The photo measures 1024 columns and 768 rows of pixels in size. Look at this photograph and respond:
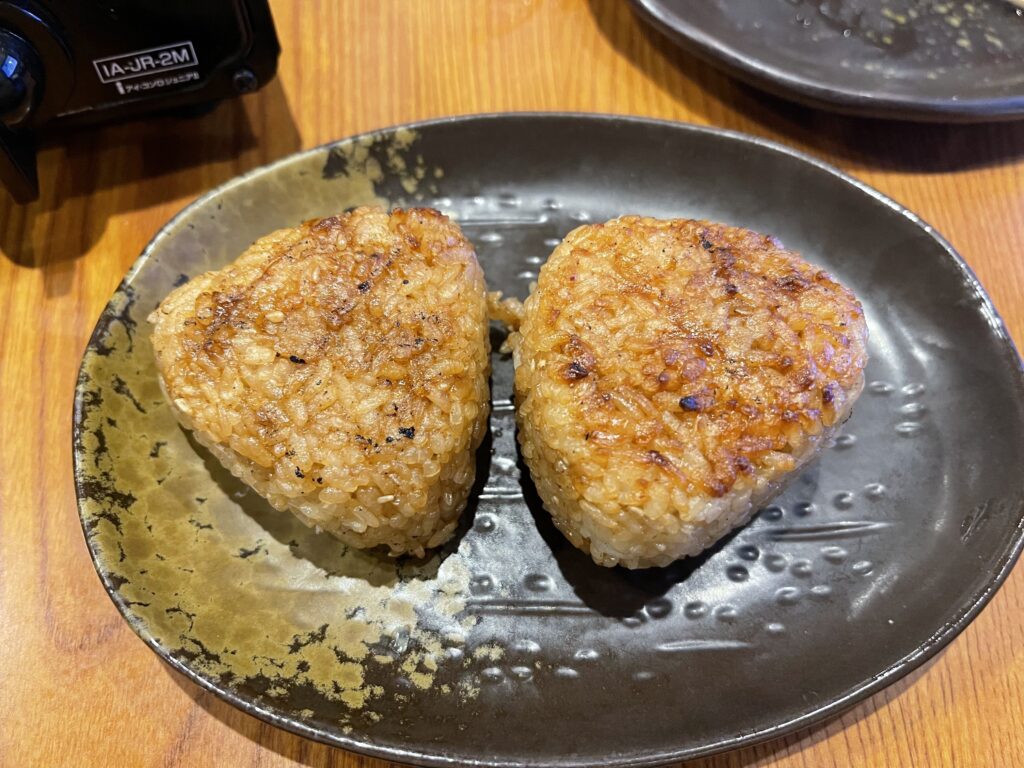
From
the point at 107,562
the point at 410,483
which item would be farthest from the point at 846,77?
the point at 107,562

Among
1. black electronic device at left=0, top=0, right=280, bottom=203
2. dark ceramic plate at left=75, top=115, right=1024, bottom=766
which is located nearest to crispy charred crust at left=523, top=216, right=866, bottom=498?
dark ceramic plate at left=75, top=115, right=1024, bottom=766

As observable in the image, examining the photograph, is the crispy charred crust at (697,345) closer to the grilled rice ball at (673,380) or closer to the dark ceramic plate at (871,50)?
the grilled rice ball at (673,380)

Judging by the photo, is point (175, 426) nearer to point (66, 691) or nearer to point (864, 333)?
point (66, 691)

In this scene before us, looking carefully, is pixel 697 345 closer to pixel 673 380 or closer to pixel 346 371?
pixel 673 380

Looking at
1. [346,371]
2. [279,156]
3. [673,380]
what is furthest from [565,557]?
[279,156]

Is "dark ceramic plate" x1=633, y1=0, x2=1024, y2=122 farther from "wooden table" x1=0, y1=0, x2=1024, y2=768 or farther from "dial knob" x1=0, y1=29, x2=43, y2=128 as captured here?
"dial knob" x1=0, y1=29, x2=43, y2=128

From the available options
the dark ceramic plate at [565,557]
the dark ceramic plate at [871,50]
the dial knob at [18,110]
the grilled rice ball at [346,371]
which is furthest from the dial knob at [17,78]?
the dark ceramic plate at [871,50]
